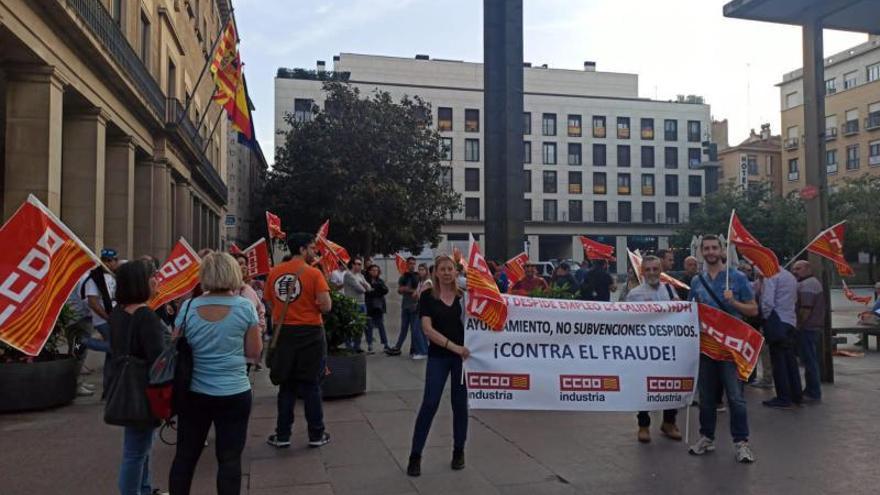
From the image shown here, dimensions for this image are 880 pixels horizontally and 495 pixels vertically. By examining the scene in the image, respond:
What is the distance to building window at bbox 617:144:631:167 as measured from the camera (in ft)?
225

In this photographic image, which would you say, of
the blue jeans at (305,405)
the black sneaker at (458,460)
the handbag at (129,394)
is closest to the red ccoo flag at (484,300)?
the black sneaker at (458,460)

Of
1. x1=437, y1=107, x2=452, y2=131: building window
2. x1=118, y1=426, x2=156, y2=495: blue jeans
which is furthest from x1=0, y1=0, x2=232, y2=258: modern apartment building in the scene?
x1=437, y1=107, x2=452, y2=131: building window

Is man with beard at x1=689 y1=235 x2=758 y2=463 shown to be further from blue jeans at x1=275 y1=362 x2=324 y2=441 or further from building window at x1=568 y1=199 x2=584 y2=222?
building window at x1=568 y1=199 x2=584 y2=222

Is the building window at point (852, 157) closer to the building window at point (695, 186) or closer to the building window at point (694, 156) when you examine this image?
the building window at point (694, 156)

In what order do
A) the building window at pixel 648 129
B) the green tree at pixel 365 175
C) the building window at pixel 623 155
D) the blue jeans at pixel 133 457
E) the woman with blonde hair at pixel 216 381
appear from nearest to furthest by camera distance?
the woman with blonde hair at pixel 216 381 → the blue jeans at pixel 133 457 → the green tree at pixel 365 175 → the building window at pixel 623 155 → the building window at pixel 648 129

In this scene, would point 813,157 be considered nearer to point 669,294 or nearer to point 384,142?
point 669,294

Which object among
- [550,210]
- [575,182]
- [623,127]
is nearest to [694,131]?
[623,127]

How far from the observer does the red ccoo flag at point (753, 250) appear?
712cm

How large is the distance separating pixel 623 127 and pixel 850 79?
1979 cm

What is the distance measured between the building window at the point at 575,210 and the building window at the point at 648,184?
23.4ft

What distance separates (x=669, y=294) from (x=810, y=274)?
3363 mm

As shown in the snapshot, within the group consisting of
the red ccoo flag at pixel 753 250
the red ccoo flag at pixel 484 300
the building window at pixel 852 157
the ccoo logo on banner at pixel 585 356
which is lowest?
the ccoo logo on banner at pixel 585 356

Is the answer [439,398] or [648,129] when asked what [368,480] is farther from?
[648,129]

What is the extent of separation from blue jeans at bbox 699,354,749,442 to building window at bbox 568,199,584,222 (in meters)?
61.3
